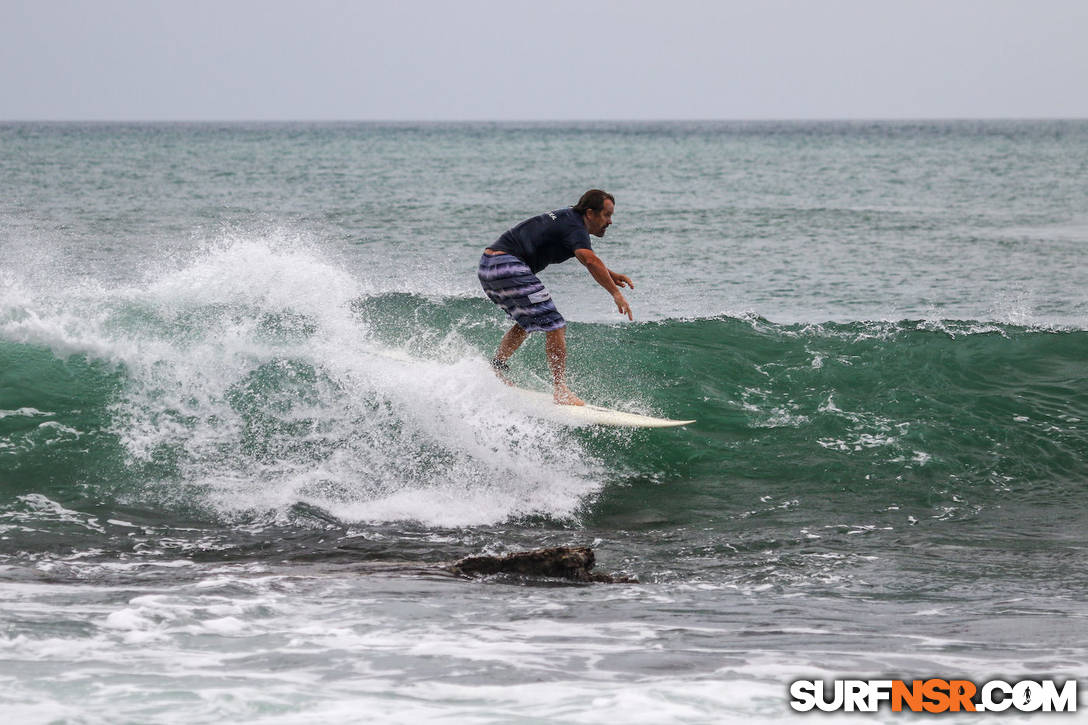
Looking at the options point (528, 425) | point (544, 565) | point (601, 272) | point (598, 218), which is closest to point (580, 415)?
point (528, 425)

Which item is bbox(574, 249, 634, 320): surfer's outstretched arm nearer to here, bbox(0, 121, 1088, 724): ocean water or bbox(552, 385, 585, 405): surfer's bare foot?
bbox(552, 385, 585, 405): surfer's bare foot

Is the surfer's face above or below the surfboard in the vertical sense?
above

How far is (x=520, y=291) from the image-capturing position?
27.7ft

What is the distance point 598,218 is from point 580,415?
4.98 ft

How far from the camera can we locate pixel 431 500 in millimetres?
7809

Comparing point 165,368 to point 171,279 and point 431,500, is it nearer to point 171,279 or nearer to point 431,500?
point 171,279

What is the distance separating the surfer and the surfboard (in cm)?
9

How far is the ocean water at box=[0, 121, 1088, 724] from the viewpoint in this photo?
4.73 metres

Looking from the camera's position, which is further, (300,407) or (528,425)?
(300,407)

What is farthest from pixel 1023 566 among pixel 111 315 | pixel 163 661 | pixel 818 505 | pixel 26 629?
pixel 111 315

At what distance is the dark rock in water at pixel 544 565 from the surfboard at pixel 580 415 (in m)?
2.51

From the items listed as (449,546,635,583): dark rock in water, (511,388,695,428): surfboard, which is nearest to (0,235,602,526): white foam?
(511,388,695,428): surfboard

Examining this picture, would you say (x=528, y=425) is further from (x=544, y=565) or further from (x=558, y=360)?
(x=544, y=565)

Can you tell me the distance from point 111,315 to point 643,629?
25.0ft
